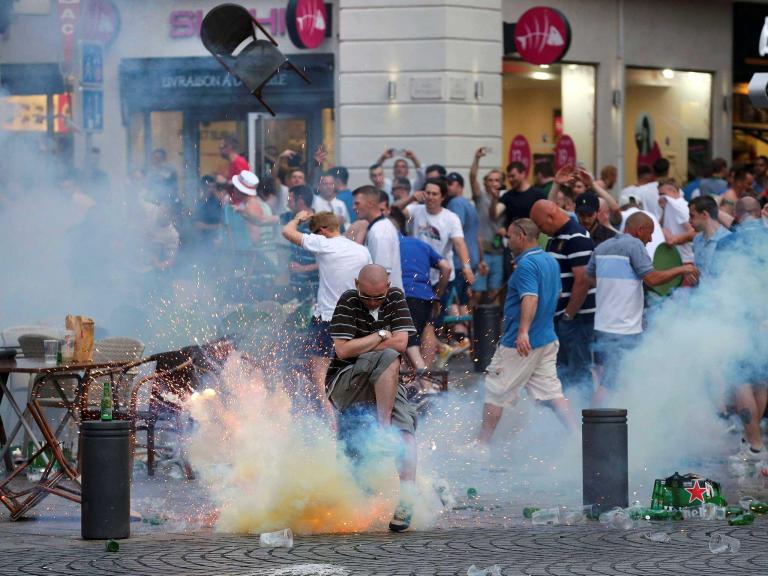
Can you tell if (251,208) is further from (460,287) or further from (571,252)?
(571,252)

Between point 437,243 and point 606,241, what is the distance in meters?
3.07

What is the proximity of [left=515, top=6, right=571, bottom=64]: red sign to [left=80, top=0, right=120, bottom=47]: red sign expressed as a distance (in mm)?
6795

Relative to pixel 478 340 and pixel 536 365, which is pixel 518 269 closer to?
pixel 536 365

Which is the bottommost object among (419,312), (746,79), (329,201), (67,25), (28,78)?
(419,312)

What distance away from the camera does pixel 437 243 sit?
1441 centimetres

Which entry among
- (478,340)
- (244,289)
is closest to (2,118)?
(244,289)

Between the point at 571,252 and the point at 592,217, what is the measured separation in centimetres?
73

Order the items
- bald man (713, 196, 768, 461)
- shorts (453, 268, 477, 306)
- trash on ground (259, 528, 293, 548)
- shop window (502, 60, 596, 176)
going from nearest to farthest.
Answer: trash on ground (259, 528, 293, 548) → bald man (713, 196, 768, 461) → shorts (453, 268, 477, 306) → shop window (502, 60, 596, 176)

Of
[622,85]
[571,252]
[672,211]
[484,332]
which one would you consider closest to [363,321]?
[571,252]

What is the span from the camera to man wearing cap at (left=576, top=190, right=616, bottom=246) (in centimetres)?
1230

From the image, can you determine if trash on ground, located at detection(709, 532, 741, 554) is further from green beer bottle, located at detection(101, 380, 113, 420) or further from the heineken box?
green beer bottle, located at detection(101, 380, 113, 420)

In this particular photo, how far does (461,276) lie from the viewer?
1516 cm

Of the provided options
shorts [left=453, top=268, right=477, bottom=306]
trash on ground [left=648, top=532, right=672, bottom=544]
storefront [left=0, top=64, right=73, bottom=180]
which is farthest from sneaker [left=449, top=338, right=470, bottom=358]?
trash on ground [left=648, top=532, right=672, bottom=544]

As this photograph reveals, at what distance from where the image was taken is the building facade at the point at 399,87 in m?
13.8
